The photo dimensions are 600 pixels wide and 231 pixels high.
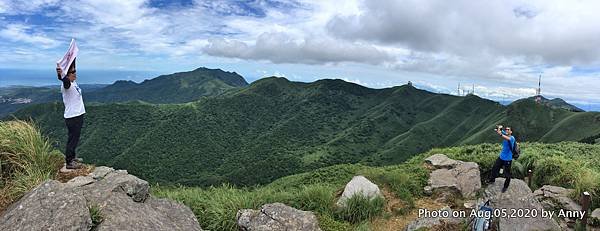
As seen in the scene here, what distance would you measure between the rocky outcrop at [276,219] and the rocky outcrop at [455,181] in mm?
5713

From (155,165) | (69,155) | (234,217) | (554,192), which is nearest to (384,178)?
(554,192)

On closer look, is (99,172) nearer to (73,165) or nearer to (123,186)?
(73,165)

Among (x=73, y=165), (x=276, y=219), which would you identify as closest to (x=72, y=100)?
(x=73, y=165)

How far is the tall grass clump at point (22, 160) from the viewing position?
7.94m

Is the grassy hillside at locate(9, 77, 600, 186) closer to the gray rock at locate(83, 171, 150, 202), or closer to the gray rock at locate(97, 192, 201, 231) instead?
the gray rock at locate(83, 171, 150, 202)

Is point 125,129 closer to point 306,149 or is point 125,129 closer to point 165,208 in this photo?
point 306,149

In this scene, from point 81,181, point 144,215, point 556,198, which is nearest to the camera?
point 144,215

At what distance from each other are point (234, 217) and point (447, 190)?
7741mm

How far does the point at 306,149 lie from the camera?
15038 cm

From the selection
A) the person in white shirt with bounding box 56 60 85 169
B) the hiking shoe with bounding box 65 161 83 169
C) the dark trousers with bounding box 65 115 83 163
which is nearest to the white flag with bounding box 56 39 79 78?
the person in white shirt with bounding box 56 60 85 169

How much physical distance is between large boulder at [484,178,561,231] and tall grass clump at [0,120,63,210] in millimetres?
11015

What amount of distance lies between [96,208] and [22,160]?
3.65 meters

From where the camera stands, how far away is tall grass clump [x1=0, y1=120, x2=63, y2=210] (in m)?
7.94

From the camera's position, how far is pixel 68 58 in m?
9.48
